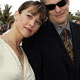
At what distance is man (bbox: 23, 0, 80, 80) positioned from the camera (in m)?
3.41

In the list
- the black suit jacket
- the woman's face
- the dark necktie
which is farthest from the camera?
the dark necktie

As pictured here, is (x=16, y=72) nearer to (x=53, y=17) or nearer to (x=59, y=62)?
(x=59, y=62)

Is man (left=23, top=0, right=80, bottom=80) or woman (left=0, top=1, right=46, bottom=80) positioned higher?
woman (left=0, top=1, right=46, bottom=80)

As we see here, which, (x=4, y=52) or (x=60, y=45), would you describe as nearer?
(x=4, y=52)

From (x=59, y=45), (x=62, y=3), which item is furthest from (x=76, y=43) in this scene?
(x=62, y=3)

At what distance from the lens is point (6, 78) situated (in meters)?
2.72

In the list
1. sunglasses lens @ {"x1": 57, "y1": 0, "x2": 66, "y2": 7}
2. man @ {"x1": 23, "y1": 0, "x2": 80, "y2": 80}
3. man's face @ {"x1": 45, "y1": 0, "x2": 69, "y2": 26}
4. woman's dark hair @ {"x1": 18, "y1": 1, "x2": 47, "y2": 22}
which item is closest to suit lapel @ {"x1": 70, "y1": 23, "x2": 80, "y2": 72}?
man @ {"x1": 23, "y1": 0, "x2": 80, "y2": 80}

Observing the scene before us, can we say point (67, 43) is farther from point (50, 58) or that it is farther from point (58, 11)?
point (58, 11)

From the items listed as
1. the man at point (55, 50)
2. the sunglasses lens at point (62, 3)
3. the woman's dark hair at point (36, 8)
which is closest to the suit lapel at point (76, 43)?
the man at point (55, 50)

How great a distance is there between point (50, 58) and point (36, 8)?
27.3 inches

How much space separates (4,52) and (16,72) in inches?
10.0

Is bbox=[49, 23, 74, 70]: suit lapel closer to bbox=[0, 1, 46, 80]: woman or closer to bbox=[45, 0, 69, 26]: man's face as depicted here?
bbox=[45, 0, 69, 26]: man's face

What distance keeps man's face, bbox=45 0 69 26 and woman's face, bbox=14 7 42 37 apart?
14.8 inches

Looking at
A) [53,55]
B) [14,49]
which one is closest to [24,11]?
[14,49]
